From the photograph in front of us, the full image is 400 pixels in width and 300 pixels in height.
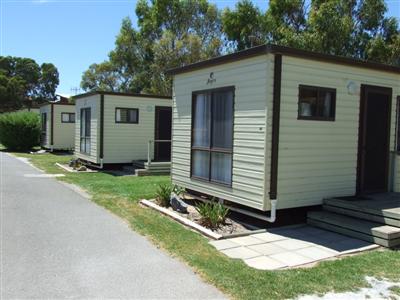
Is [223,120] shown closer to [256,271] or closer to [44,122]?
[256,271]

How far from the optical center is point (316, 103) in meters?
7.38

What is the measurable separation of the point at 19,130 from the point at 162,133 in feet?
43.0

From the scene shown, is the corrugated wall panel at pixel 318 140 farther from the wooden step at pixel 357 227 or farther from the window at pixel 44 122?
the window at pixel 44 122

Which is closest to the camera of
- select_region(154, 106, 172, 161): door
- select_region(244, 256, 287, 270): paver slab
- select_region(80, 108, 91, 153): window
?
select_region(244, 256, 287, 270): paver slab

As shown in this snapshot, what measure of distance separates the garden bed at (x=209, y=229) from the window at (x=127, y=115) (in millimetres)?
7477

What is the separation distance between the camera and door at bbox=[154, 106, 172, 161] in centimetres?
1614

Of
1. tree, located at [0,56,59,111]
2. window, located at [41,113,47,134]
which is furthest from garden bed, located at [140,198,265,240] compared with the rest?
tree, located at [0,56,59,111]

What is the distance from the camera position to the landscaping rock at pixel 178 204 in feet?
27.0

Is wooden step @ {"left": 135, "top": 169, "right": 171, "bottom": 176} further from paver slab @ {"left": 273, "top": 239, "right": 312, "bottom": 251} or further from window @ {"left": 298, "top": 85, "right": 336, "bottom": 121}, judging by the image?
paver slab @ {"left": 273, "top": 239, "right": 312, "bottom": 251}

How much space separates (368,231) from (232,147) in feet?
8.99

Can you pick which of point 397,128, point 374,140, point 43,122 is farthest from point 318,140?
point 43,122

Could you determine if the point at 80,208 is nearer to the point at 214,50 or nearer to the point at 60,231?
the point at 60,231

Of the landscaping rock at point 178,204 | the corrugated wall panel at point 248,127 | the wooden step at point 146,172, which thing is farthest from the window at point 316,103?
the wooden step at point 146,172

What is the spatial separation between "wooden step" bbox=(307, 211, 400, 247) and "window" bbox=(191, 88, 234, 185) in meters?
1.75
